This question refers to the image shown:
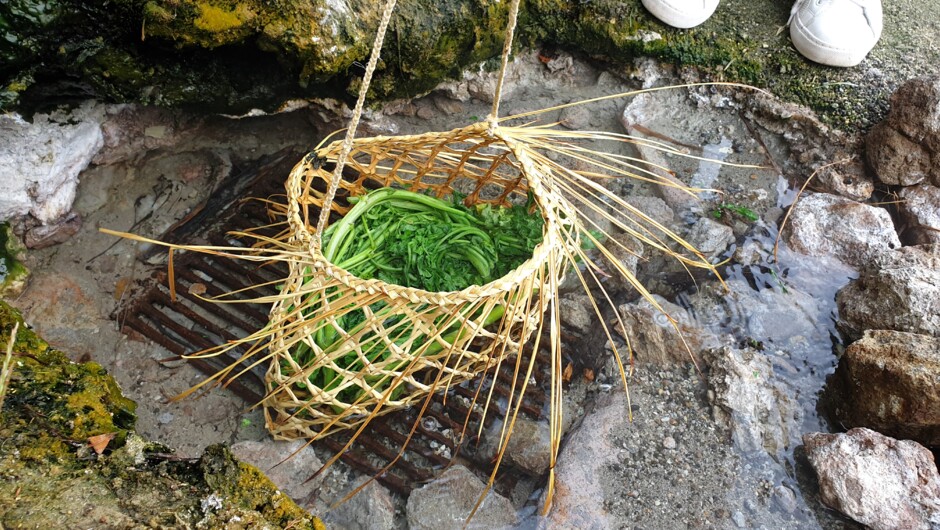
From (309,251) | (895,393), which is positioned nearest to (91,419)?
(309,251)

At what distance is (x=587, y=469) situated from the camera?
7.61ft

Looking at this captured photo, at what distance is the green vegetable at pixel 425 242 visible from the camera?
8.55 feet

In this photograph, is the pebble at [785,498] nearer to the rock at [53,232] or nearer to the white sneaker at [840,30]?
the white sneaker at [840,30]

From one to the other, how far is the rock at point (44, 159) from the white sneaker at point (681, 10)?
2746 millimetres

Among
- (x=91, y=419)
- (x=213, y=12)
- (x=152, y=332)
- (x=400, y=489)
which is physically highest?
(x=213, y=12)

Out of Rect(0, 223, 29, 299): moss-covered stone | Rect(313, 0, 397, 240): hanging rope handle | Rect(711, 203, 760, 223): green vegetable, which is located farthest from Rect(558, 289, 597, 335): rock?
Rect(0, 223, 29, 299): moss-covered stone

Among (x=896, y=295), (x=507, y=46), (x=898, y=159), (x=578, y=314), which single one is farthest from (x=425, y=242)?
(x=898, y=159)

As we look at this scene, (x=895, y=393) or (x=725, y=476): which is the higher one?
(x=895, y=393)

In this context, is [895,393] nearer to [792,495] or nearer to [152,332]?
[792,495]

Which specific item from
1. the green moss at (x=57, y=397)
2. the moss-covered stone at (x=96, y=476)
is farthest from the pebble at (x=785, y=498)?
the green moss at (x=57, y=397)

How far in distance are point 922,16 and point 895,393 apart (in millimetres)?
2677

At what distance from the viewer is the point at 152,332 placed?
2.73 m

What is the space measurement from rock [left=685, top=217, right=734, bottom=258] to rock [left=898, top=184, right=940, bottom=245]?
0.85 meters

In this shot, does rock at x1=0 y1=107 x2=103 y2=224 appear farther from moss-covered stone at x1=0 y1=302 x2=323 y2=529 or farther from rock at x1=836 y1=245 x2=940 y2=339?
rock at x1=836 y1=245 x2=940 y2=339
